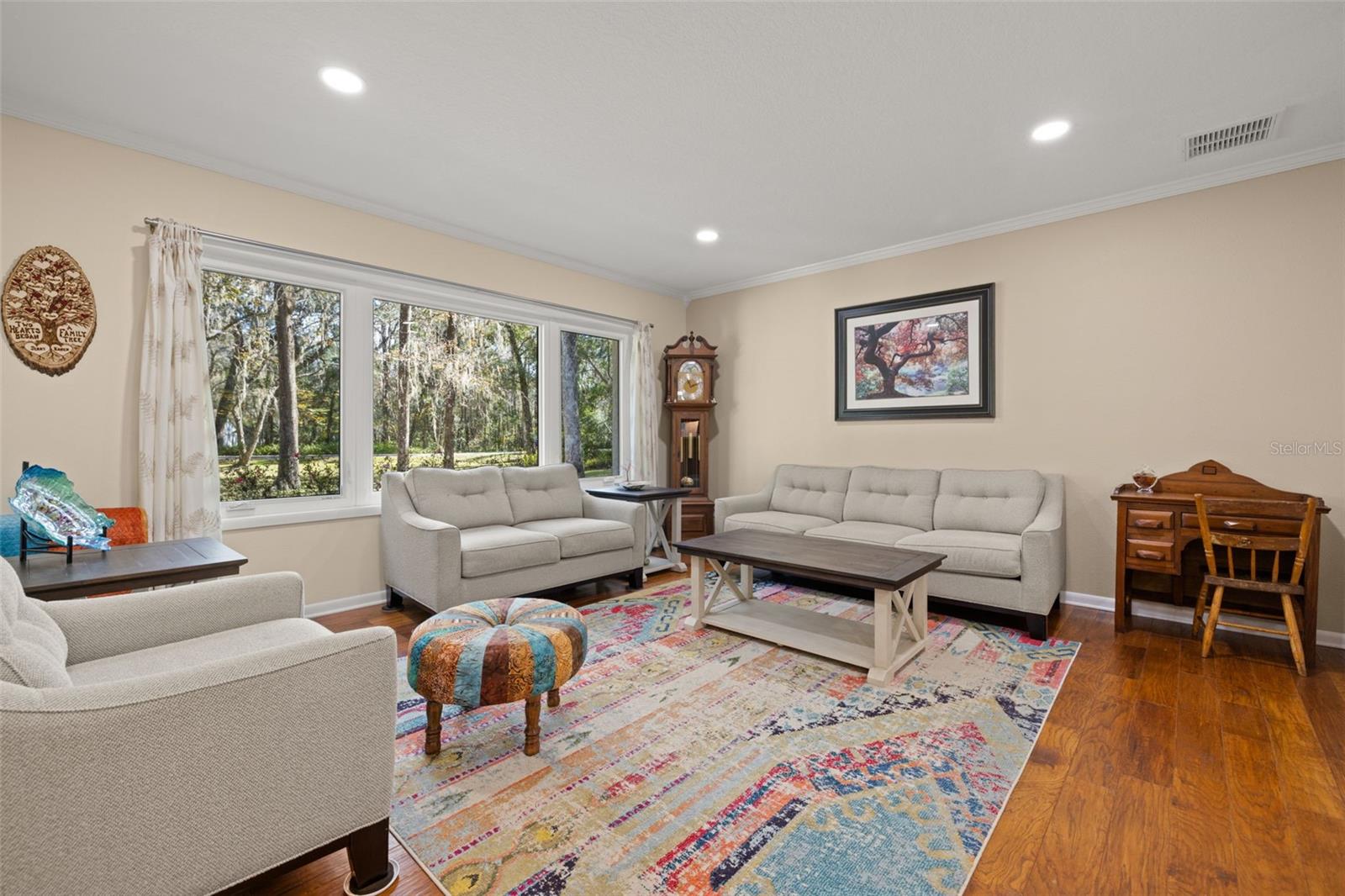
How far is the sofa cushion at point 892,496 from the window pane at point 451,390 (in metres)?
2.64

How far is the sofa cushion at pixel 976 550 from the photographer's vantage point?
3.40 metres

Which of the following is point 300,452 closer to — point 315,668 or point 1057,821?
point 315,668

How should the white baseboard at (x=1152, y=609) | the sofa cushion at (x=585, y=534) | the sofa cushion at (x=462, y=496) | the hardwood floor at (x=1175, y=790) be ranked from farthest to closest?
the sofa cushion at (x=585, y=534)
the sofa cushion at (x=462, y=496)
the white baseboard at (x=1152, y=609)
the hardwood floor at (x=1175, y=790)

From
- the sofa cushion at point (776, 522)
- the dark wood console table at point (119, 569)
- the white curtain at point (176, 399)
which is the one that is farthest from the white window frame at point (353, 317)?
the sofa cushion at point (776, 522)

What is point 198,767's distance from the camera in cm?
118

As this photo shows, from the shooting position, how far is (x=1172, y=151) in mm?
3141

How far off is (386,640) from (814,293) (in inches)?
183

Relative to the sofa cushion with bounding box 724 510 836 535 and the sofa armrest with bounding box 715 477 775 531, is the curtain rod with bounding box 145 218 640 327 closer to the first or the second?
the sofa armrest with bounding box 715 477 775 531

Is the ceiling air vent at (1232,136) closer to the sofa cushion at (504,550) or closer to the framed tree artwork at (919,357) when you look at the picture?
the framed tree artwork at (919,357)

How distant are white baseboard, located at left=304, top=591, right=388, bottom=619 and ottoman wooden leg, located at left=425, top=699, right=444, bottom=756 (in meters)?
1.97

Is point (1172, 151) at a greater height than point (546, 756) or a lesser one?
greater

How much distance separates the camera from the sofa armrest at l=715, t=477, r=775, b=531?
4766mm

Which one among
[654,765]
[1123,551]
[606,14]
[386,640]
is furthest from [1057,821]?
[606,14]

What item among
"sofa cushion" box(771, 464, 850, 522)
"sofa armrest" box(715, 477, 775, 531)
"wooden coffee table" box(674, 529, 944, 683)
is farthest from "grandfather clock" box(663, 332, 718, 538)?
"wooden coffee table" box(674, 529, 944, 683)
